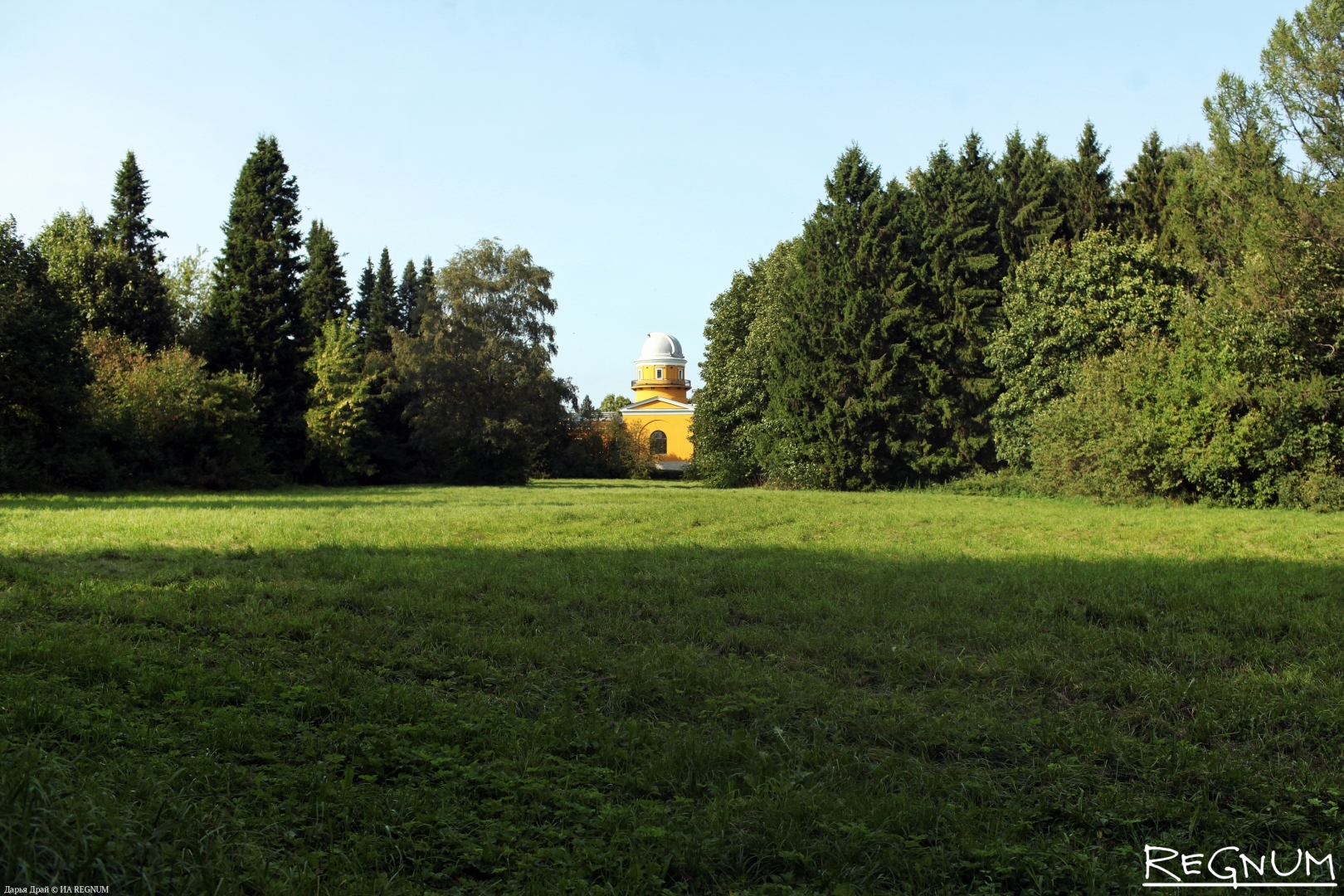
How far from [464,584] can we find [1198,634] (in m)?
7.07

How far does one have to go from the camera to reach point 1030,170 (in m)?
34.7

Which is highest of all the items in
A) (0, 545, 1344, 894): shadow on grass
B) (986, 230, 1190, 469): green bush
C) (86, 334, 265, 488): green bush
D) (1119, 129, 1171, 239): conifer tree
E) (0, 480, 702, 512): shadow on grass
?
(1119, 129, 1171, 239): conifer tree

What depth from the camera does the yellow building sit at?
238 ft

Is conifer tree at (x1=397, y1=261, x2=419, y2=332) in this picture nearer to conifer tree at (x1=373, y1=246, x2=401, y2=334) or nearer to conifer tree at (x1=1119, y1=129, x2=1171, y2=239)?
conifer tree at (x1=373, y1=246, x2=401, y2=334)

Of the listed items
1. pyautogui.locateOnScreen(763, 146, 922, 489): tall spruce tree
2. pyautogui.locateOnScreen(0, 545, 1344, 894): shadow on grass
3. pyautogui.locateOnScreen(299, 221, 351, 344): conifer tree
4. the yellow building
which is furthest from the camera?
the yellow building

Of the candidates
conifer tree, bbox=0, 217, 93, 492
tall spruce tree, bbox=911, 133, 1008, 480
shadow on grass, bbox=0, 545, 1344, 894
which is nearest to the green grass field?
shadow on grass, bbox=0, 545, 1344, 894

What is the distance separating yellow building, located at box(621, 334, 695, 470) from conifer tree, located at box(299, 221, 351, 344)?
25248mm

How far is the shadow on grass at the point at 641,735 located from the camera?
3.49 meters

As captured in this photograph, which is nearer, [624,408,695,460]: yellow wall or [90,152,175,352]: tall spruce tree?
[90,152,175,352]: tall spruce tree

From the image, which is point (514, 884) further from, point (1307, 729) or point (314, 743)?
point (1307, 729)

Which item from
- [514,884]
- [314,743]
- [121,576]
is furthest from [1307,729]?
[121,576]

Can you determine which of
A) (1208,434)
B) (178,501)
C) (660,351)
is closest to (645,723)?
(178,501)

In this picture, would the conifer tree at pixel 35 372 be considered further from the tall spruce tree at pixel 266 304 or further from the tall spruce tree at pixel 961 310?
the tall spruce tree at pixel 961 310

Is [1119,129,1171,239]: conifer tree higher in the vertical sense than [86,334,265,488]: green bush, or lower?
higher
